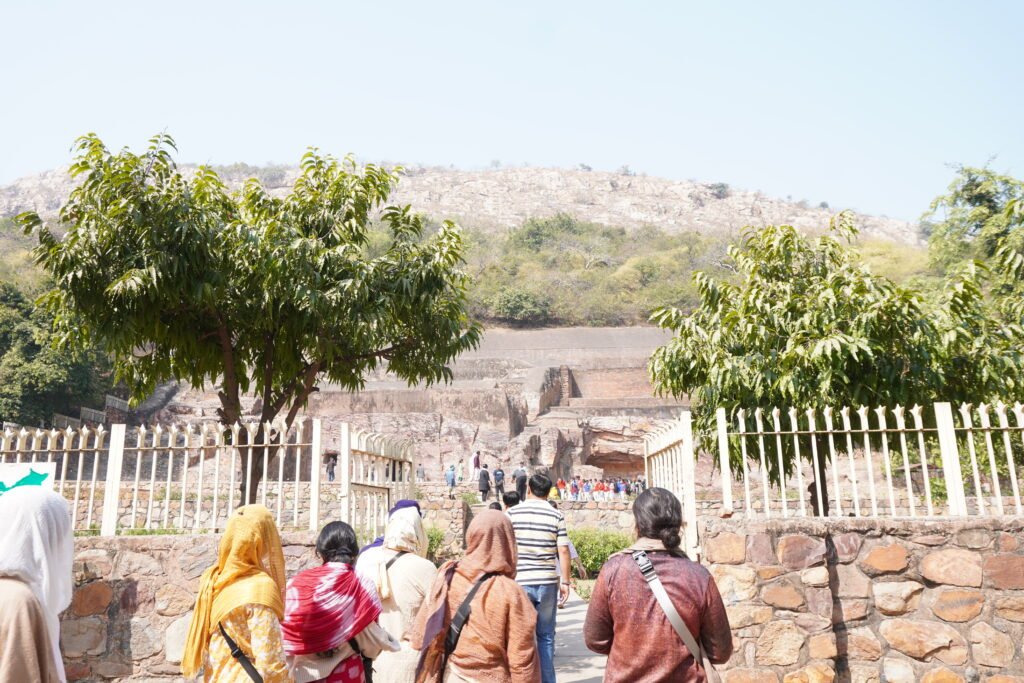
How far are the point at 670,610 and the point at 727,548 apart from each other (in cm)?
251

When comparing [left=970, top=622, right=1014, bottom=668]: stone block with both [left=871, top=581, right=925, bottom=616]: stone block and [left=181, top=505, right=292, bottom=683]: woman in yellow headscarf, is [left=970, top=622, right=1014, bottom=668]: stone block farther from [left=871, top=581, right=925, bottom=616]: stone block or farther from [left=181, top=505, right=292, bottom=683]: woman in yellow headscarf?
[left=181, top=505, right=292, bottom=683]: woman in yellow headscarf

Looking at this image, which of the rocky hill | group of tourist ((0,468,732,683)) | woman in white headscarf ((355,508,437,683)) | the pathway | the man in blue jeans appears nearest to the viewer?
group of tourist ((0,468,732,683))

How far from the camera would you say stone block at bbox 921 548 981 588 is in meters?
4.70

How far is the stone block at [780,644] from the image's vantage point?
4.62 meters

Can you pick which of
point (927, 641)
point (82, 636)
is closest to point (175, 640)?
point (82, 636)

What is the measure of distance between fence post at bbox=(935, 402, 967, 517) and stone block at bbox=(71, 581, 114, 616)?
521cm

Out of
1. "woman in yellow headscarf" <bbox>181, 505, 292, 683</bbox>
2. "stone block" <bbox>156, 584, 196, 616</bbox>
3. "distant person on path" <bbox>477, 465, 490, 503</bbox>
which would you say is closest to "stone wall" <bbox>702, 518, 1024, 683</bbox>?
"woman in yellow headscarf" <bbox>181, 505, 292, 683</bbox>

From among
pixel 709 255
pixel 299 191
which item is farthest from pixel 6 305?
pixel 709 255

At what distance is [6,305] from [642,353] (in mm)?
25376

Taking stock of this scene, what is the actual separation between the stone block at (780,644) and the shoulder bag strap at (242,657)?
3156mm

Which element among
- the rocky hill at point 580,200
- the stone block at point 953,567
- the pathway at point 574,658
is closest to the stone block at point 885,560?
the stone block at point 953,567

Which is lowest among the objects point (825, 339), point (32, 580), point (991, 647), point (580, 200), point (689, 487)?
point (991, 647)

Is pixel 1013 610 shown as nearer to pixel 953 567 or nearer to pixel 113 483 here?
pixel 953 567

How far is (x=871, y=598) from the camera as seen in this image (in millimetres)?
4734
